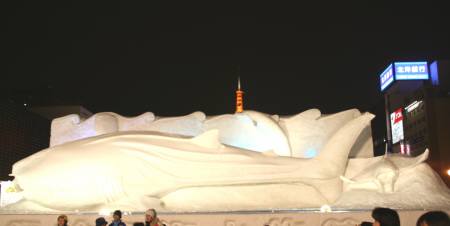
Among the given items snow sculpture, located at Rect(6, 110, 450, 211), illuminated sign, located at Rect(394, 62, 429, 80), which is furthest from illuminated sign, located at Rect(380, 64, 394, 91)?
snow sculpture, located at Rect(6, 110, 450, 211)

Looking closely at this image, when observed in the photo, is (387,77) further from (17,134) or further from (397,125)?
(17,134)

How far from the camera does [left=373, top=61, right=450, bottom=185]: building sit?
2486 centimetres

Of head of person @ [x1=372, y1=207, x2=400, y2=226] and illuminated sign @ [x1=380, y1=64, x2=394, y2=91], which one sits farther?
illuminated sign @ [x1=380, y1=64, x2=394, y2=91]

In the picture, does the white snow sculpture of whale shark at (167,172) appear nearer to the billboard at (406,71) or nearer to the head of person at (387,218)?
the head of person at (387,218)

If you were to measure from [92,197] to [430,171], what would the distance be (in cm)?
340

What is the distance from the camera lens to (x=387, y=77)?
104 feet

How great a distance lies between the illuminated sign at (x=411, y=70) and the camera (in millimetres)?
29047

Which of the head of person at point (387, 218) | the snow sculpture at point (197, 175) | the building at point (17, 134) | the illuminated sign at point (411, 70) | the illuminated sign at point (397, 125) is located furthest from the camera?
the illuminated sign at point (397, 125)

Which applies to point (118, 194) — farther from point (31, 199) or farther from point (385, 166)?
point (385, 166)

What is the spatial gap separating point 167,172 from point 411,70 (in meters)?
27.8

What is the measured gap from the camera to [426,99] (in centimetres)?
2614

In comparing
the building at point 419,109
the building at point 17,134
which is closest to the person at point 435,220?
the building at point 17,134

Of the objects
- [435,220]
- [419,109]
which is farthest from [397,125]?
[435,220]

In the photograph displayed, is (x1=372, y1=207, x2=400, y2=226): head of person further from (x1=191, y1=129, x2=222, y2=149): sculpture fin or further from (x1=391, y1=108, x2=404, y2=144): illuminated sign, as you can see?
(x1=391, y1=108, x2=404, y2=144): illuminated sign
